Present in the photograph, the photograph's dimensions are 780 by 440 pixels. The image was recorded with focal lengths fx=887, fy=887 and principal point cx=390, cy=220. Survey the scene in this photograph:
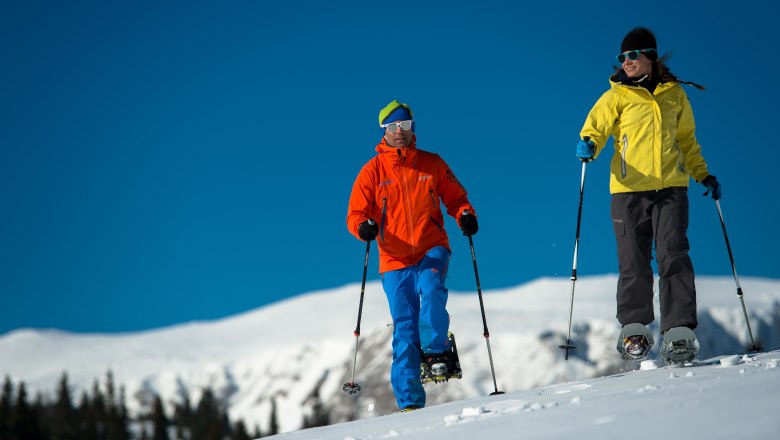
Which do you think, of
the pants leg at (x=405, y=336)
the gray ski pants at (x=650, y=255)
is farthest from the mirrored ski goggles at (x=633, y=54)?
the pants leg at (x=405, y=336)

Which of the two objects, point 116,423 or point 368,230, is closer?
point 368,230

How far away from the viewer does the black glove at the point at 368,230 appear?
8648 mm

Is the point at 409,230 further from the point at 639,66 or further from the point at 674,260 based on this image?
the point at 639,66

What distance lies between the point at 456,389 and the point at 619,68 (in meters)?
193

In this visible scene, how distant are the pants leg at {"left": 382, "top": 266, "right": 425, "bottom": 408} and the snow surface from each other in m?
1.57

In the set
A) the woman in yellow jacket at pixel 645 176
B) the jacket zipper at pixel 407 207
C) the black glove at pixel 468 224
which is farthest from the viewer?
the black glove at pixel 468 224

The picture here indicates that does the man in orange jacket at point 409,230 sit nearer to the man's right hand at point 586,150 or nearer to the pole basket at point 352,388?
the pole basket at point 352,388

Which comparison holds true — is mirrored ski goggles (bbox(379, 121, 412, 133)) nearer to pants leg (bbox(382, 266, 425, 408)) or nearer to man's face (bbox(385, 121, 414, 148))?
man's face (bbox(385, 121, 414, 148))

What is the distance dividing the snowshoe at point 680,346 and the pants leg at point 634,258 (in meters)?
0.63

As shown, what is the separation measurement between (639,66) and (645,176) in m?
1.08

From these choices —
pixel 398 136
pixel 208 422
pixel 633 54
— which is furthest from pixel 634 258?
pixel 208 422

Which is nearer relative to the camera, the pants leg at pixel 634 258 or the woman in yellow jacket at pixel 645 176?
the woman in yellow jacket at pixel 645 176

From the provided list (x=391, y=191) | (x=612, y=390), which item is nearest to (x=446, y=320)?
(x=391, y=191)

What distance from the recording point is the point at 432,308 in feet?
27.8
